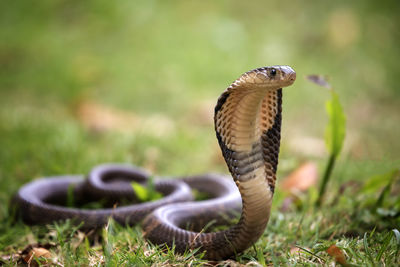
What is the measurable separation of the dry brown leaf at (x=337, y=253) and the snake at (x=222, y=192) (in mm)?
380

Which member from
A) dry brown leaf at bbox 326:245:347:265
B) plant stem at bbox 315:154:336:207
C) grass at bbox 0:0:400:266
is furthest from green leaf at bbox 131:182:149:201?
dry brown leaf at bbox 326:245:347:265

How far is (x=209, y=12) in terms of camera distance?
34.9ft

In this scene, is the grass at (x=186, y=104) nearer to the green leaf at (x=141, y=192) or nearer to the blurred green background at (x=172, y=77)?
the blurred green background at (x=172, y=77)

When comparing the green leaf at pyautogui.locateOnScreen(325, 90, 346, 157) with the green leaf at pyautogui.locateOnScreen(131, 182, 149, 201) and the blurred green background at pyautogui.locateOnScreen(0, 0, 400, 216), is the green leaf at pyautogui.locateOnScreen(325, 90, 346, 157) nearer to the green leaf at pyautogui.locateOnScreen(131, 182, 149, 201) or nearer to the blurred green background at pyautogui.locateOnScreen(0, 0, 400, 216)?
the blurred green background at pyautogui.locateOnScreen(0, 0, 400, 216)

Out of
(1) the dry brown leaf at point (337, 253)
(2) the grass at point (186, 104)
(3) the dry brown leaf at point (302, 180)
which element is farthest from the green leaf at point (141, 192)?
(1) the dry brown leaf at point (337, 253)

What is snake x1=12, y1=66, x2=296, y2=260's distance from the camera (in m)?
2.33

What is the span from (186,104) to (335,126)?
4340mm

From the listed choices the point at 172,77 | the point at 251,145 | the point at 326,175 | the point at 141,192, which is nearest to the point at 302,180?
the point at 326,175

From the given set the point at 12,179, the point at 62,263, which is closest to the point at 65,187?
the point at 12,179

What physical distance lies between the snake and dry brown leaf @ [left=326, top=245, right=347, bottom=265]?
15.0 inches

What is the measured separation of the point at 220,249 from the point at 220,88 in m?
5.72

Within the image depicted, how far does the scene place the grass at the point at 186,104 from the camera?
2982 millimetres

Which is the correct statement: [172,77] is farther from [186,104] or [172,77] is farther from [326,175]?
[326,175]

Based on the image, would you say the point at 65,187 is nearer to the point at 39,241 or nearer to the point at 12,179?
the point at 12,179
